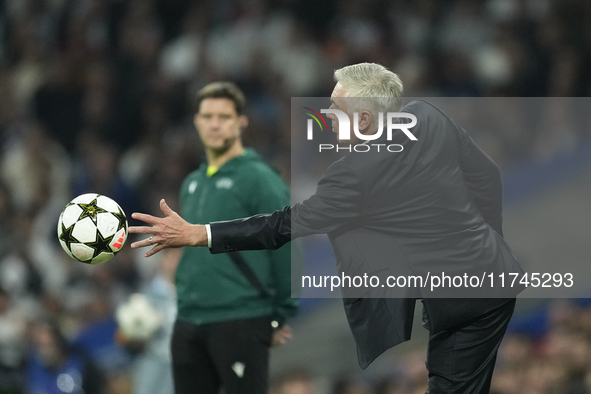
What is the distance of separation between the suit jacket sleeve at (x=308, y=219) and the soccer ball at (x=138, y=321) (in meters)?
2.49

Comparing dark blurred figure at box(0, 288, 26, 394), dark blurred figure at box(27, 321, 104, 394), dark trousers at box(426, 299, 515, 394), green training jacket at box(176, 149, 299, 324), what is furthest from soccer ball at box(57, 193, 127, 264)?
dark blurred figure at box(0, 288, 26, 394)

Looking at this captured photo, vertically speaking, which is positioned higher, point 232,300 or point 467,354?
point 232,300

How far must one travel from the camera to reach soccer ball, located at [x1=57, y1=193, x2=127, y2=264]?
391 cm

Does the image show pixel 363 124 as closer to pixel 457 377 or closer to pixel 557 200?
pixel 457 377

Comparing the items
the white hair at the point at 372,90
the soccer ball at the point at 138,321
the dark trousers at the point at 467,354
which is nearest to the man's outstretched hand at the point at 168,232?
the white hair at the point at 372,90

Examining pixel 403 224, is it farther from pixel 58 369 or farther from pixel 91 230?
pixel 58 369

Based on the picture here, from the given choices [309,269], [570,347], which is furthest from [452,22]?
[309,269]

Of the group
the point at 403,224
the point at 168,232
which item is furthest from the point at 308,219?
the point at 168,232

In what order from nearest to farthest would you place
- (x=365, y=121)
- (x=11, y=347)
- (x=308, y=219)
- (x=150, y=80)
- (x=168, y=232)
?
(x=168, y=232)
(x=308, y=219)
(x=365, y=121)
(x=11, y=347)
(x=150, y=80)

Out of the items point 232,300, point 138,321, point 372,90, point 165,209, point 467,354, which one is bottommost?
point 138,321

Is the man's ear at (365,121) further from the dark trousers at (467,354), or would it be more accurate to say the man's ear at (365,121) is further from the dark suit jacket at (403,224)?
the dark trousers at (467,354)

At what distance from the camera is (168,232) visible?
357cm

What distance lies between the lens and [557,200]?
5.19 m

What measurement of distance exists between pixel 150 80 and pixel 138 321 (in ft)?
13.8
